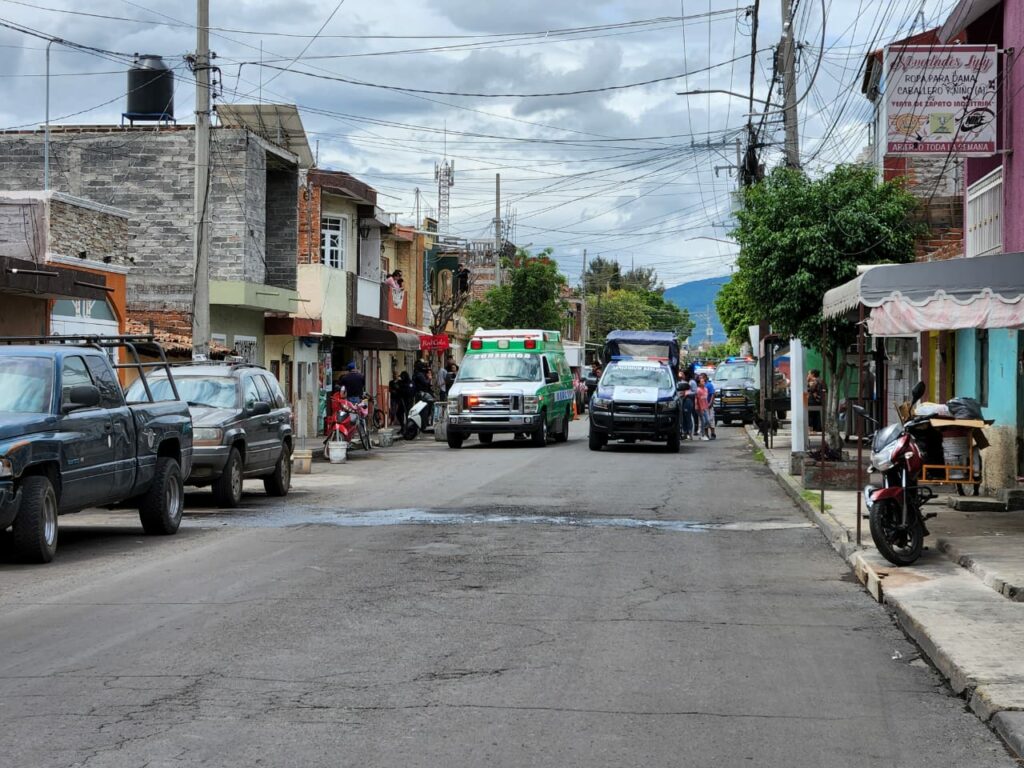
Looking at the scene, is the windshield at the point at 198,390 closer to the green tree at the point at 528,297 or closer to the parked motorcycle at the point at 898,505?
the parked motorcycle at the point at 898,505

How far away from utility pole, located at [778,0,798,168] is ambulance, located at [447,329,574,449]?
9.28 metres

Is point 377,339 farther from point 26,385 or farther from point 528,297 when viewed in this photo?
point 26,385

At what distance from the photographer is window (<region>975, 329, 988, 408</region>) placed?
19.2 m

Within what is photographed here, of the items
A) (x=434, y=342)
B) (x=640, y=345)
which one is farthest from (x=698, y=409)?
(x=640, y=345)

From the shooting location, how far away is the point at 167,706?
6.69 m

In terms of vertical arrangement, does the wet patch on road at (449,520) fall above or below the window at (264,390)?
below

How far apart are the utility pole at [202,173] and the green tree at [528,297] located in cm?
3765

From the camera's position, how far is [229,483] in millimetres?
17969

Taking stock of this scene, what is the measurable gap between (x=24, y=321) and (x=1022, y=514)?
1616 centimetres

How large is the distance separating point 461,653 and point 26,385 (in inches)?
255

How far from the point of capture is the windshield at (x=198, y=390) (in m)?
18.5

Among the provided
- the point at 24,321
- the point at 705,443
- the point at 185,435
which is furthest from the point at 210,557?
the point at 705,443

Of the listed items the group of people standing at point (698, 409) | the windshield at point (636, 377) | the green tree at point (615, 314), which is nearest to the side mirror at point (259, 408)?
the windshield at point (636, 377)

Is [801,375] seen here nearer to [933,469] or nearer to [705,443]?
[933,469]
